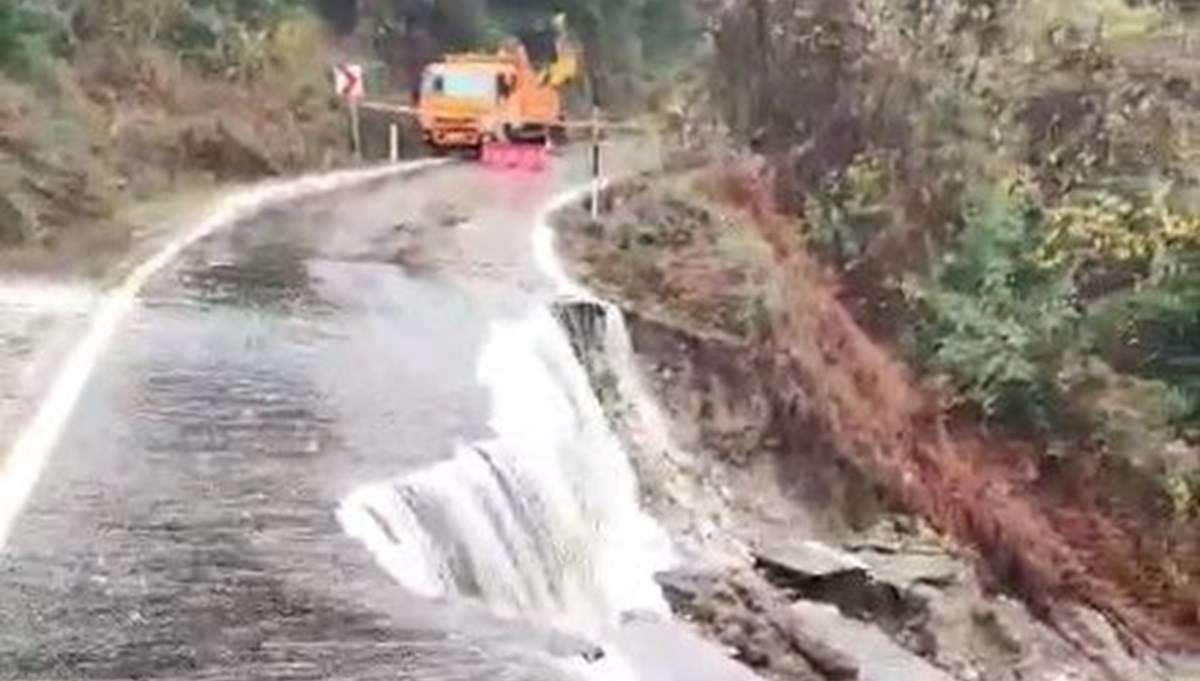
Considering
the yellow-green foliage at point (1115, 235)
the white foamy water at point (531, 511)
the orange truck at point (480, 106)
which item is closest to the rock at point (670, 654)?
the white foamy water at point (531, 511)

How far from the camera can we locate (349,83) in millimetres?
31031

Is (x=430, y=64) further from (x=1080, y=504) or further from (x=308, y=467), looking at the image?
(x=308, y=467)

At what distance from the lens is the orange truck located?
3319 cm

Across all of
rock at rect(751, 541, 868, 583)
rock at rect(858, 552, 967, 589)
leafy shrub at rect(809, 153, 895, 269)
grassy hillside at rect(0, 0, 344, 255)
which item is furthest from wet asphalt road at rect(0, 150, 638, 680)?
leafy shrub at rect(809, 153, 895, 269)

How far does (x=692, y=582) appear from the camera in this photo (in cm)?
1421

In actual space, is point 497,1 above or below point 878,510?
above

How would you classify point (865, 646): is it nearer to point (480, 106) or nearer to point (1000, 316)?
point (1000, 316)

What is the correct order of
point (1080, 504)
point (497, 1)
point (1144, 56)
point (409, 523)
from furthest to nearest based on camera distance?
1. point (497, 1)
2. point (1144, 56)
3. point (1080, 504)
4. point (409, 523)

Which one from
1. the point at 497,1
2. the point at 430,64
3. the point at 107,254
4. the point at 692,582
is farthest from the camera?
the point at 497,1

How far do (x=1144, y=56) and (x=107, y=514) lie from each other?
21964 millimetres

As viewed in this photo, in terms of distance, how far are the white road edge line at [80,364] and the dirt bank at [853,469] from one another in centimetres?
353

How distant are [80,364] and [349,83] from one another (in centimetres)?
1727

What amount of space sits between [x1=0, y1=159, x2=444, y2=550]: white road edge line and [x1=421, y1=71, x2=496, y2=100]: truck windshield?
871 cm

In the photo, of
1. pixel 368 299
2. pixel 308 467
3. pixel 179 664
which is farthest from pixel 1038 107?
pixel 179 664
